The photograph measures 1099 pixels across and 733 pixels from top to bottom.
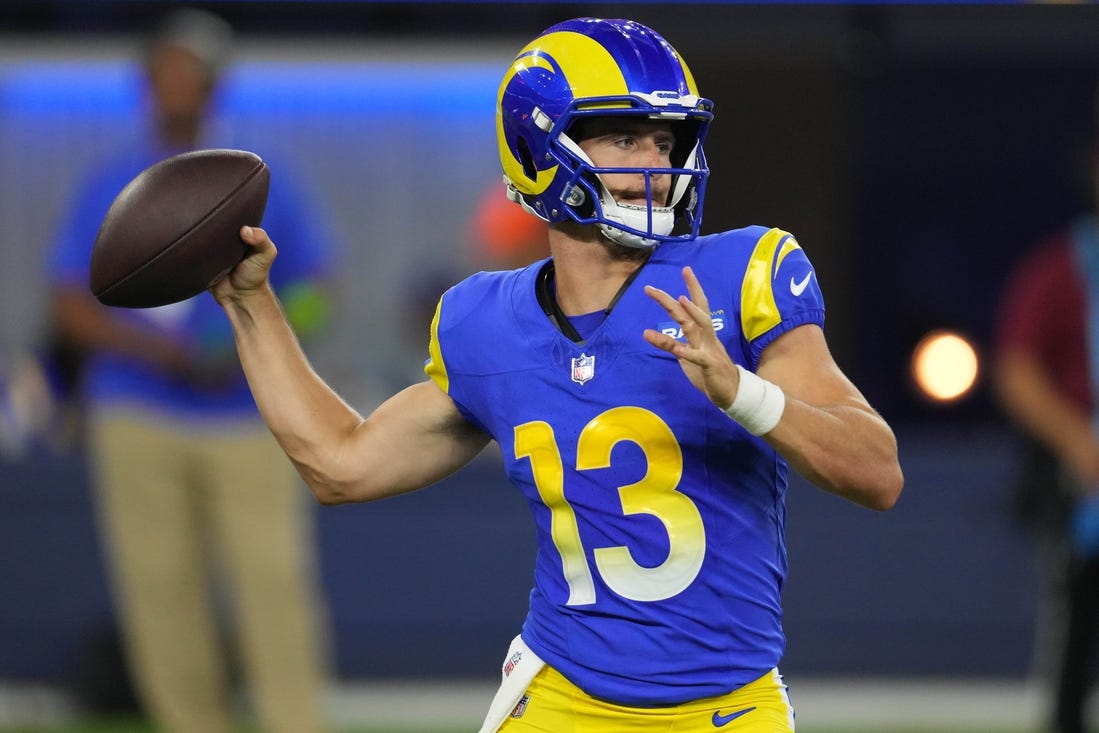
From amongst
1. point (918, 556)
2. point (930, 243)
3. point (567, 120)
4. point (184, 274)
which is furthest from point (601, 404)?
point (930, 243)

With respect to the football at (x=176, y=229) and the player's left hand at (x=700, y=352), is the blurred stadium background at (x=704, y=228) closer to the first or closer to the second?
the football at (x=176, y=229)

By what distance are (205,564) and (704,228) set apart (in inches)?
130

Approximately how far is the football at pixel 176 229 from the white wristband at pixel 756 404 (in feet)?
3.15

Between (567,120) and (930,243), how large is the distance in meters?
5.13

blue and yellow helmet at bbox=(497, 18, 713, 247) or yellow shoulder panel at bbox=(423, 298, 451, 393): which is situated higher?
blue and yellow helmet at bbox=(497, 18, 713, 247)

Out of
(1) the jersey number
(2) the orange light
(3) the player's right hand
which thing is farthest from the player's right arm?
(2) the orange light

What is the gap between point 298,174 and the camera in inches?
274

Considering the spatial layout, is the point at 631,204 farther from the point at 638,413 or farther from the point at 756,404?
the point at 756,404

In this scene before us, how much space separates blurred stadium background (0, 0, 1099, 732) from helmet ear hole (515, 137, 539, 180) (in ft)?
11.1

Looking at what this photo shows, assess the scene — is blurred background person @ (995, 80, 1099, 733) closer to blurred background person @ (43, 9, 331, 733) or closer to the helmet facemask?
blurred background person @ (43, 9, 331, 733)

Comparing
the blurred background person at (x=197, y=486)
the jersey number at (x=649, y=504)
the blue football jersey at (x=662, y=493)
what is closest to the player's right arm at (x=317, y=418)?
the blue football jersey at (x=662, y=493)

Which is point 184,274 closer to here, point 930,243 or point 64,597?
point 64,597

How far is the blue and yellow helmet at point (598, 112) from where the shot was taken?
101 inches

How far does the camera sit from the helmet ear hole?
2715mm
